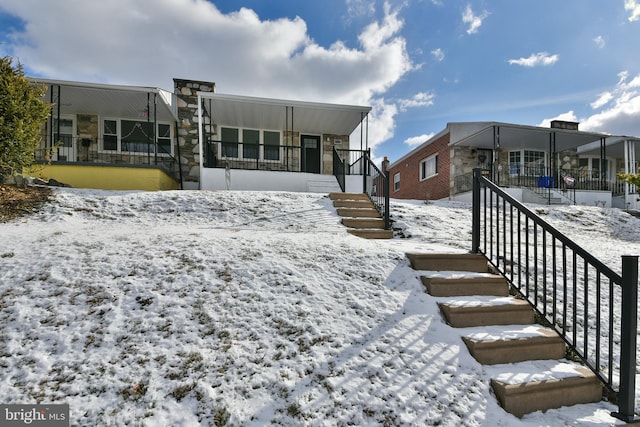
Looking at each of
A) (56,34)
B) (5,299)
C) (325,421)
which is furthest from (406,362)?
(56,34)

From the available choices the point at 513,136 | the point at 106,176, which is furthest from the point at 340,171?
the point at 513,136

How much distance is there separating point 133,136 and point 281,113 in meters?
6.03

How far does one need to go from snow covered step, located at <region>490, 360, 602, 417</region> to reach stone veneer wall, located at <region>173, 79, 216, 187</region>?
1209 cm

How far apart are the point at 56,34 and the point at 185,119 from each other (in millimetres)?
4278

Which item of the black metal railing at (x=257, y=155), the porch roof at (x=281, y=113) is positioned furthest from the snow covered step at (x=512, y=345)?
the black metal railing at (x=257, y=155)

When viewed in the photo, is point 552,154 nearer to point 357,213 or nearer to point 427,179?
point 427,179

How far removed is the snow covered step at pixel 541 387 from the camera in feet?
7.47

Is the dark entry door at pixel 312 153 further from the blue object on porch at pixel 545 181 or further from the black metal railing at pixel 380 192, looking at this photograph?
the blue object on porch at pixel 545 181

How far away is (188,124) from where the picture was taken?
12.5 m

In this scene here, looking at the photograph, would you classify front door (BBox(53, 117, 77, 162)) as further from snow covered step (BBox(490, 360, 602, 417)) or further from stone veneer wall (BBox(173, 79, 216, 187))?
snow covered step (BBox(490, 360, 602, 417))

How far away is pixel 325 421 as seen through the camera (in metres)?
1.99

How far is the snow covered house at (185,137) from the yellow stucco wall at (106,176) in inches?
1.0

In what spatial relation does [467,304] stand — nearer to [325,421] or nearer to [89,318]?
[325,421]

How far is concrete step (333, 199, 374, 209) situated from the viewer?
7.65 meters
